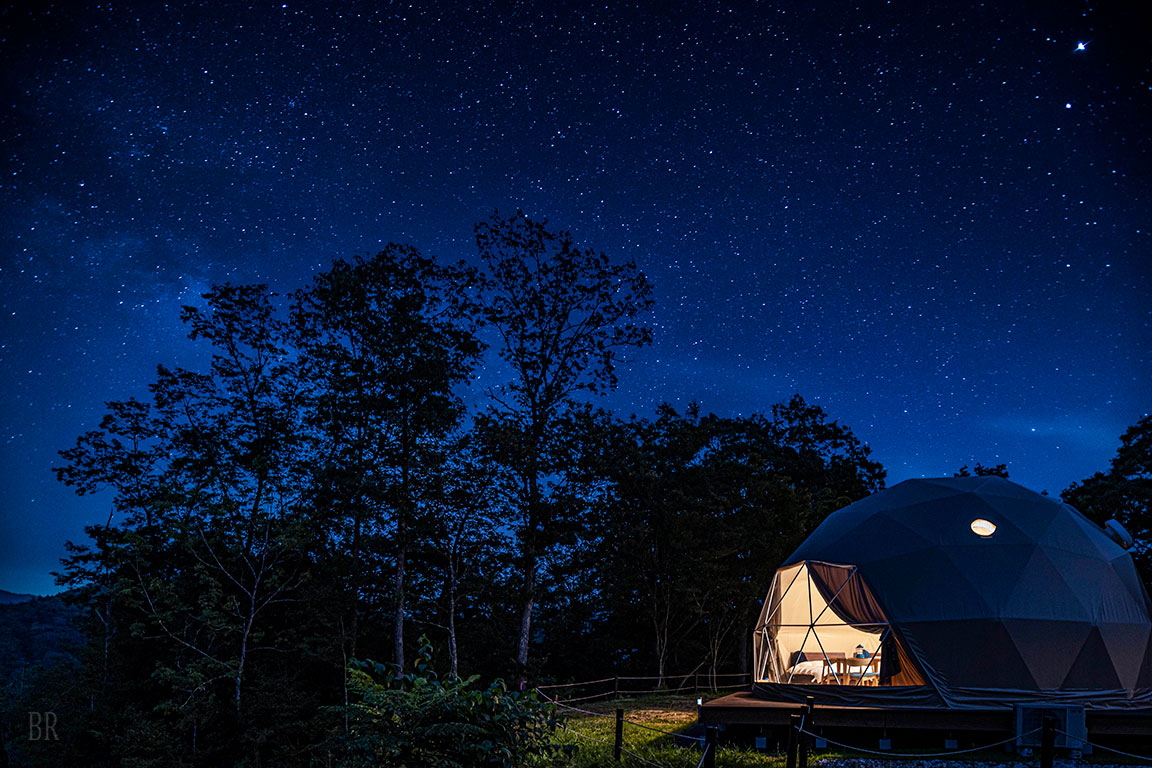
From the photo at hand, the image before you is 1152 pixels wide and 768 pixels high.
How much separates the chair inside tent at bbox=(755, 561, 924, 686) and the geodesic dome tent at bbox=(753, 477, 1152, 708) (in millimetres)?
35

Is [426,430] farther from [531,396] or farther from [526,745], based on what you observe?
[526,745]

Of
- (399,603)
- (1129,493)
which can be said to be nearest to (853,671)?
(399,603)

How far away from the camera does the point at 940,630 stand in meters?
13.9

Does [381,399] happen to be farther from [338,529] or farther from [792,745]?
[792,745]

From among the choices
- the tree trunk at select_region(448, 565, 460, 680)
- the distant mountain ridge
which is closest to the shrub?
the tree trunk at select_region(448, 565, 460, 680)

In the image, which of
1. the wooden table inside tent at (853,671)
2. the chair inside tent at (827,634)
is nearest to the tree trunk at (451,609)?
the chair inside tent at (827,634)

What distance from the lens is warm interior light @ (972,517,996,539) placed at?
50.0 ft

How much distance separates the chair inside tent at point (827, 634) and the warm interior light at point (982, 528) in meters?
Answer: 2.76

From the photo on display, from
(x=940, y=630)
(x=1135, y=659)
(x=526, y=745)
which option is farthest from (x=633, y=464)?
(x=526, y=745)

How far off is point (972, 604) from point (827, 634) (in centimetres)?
628

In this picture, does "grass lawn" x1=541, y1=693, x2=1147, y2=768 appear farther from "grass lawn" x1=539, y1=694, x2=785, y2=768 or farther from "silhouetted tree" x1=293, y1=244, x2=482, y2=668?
"silhouetted tree" x1=293, y1=244, x2=482, y2=668

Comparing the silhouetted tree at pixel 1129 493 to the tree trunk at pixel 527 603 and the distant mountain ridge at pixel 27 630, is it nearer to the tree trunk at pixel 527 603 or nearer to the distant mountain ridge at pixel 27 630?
the tree trunk at pixel 527 603

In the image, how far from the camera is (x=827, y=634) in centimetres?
1964

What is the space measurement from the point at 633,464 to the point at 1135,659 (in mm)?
15021
